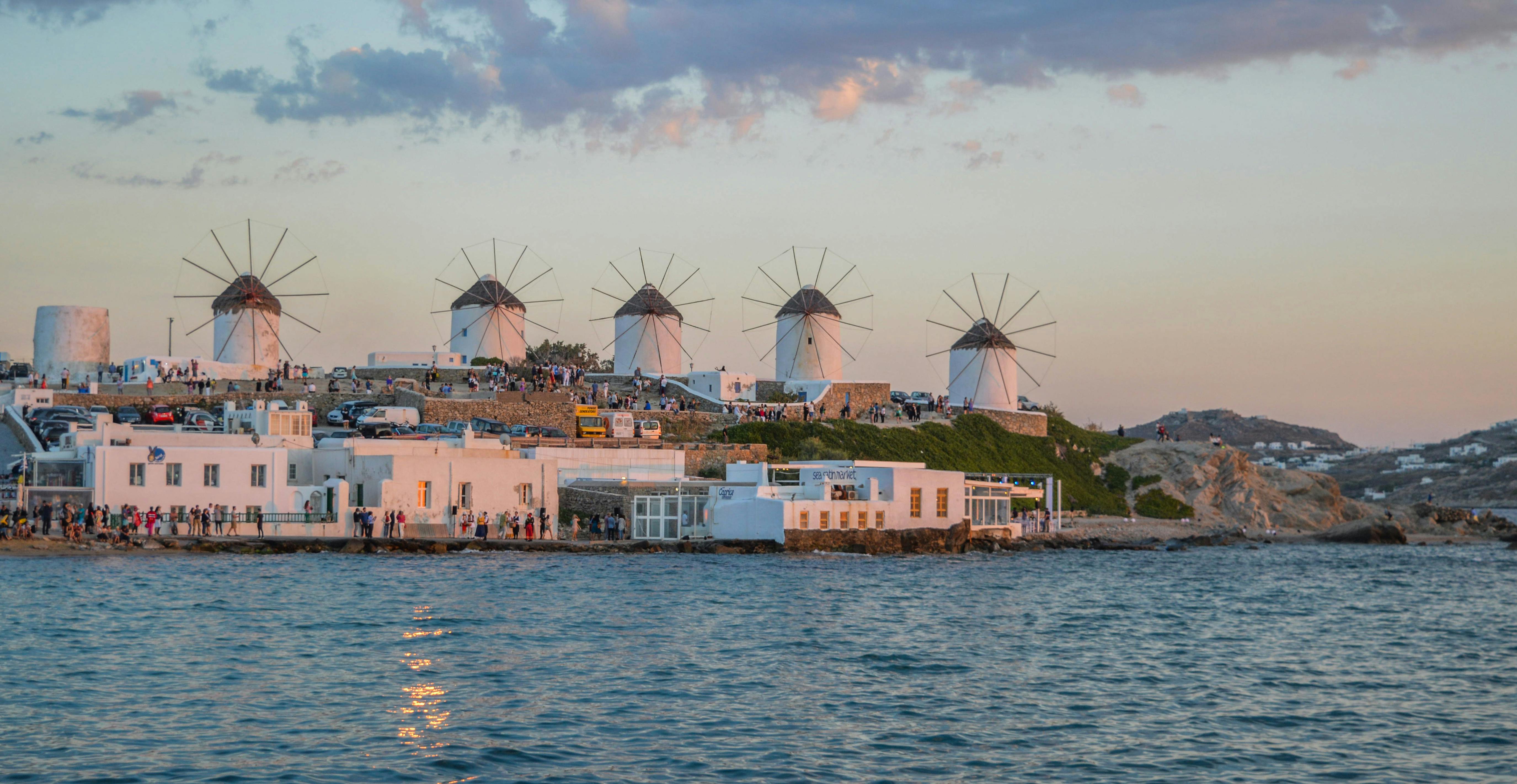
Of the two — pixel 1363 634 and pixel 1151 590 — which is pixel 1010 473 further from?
pixel 1363 634

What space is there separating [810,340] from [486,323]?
78.8ft

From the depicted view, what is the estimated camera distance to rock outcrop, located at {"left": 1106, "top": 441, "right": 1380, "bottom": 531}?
8694 centimetres

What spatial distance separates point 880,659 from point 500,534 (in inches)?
1042

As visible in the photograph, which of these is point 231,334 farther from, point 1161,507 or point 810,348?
point 1161,507

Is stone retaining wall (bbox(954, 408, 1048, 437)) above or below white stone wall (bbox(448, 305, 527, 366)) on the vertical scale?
below

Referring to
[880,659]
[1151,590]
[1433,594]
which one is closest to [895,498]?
[1151,590]

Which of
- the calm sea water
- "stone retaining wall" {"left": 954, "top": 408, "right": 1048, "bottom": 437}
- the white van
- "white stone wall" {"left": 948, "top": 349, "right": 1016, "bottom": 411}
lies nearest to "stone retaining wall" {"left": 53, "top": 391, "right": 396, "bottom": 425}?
the white van

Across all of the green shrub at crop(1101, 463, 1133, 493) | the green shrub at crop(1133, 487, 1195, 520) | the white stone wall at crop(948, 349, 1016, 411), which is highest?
the white stone wall at crop(948, 349, 1016, 411)

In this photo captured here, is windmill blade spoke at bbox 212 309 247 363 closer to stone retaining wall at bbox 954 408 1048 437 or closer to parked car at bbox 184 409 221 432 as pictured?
parked car at bbox 184 409 221 432

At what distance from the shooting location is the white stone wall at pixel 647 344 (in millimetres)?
103250

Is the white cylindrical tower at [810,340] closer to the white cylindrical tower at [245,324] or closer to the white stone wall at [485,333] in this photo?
the white stone wall at [485,333]

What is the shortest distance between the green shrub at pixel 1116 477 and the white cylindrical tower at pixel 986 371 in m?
10.3

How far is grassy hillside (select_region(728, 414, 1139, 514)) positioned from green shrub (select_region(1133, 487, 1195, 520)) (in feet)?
3.49

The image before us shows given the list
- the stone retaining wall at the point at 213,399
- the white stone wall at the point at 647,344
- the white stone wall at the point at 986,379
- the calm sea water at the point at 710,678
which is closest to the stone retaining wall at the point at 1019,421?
the white stone wall at the point at 986,379
